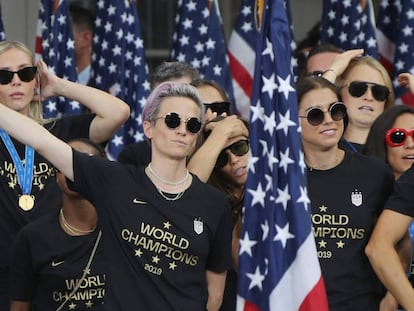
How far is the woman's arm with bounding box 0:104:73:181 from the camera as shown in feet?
18.5

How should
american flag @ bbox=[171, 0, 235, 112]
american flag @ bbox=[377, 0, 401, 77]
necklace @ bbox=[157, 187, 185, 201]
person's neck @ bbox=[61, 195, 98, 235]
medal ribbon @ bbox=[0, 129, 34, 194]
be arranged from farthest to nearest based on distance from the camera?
american flag @ bbox=[377, 0, 401, 77] < american flag @ bbox=[171, 0, 235, 112] < medal ribbon @ bbox=[0, 129, 34, 194] < person's neck @ bbox=[61, 195, 98, 235] < necklace @ bbox=[157, 187, 185, 201]

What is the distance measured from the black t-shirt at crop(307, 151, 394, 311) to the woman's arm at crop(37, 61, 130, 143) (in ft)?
3.96

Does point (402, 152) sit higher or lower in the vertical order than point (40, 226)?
higher

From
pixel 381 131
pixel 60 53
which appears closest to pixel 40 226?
pixel 381 131

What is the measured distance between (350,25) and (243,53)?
2.76 feet

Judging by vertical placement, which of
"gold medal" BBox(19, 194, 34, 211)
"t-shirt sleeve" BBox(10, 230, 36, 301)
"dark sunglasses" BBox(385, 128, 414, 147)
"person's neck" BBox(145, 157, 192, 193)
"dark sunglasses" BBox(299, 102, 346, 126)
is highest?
"dark sunglasses" BBox(299, 102, 346, 126)

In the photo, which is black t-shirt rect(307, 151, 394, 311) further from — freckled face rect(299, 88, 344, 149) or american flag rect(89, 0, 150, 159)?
american flag rect(89, 0, 150, 159)

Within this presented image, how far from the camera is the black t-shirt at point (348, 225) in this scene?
20.6ft

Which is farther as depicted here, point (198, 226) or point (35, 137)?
point (198, 226)

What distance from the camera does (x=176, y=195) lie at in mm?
5914

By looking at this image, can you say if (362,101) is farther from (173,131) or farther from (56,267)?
(56,267)

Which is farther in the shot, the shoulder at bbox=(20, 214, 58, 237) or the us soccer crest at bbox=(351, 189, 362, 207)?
the shoulder at bbox=(20, 214, 58, 237)

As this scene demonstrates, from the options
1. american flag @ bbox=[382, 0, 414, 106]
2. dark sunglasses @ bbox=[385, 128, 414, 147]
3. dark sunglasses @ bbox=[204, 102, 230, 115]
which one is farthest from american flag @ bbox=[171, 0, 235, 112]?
dark sunglasses @ bbox=[385, 128, 414, 147]

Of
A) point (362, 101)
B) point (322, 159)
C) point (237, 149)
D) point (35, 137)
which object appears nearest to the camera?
point (35, 137)
